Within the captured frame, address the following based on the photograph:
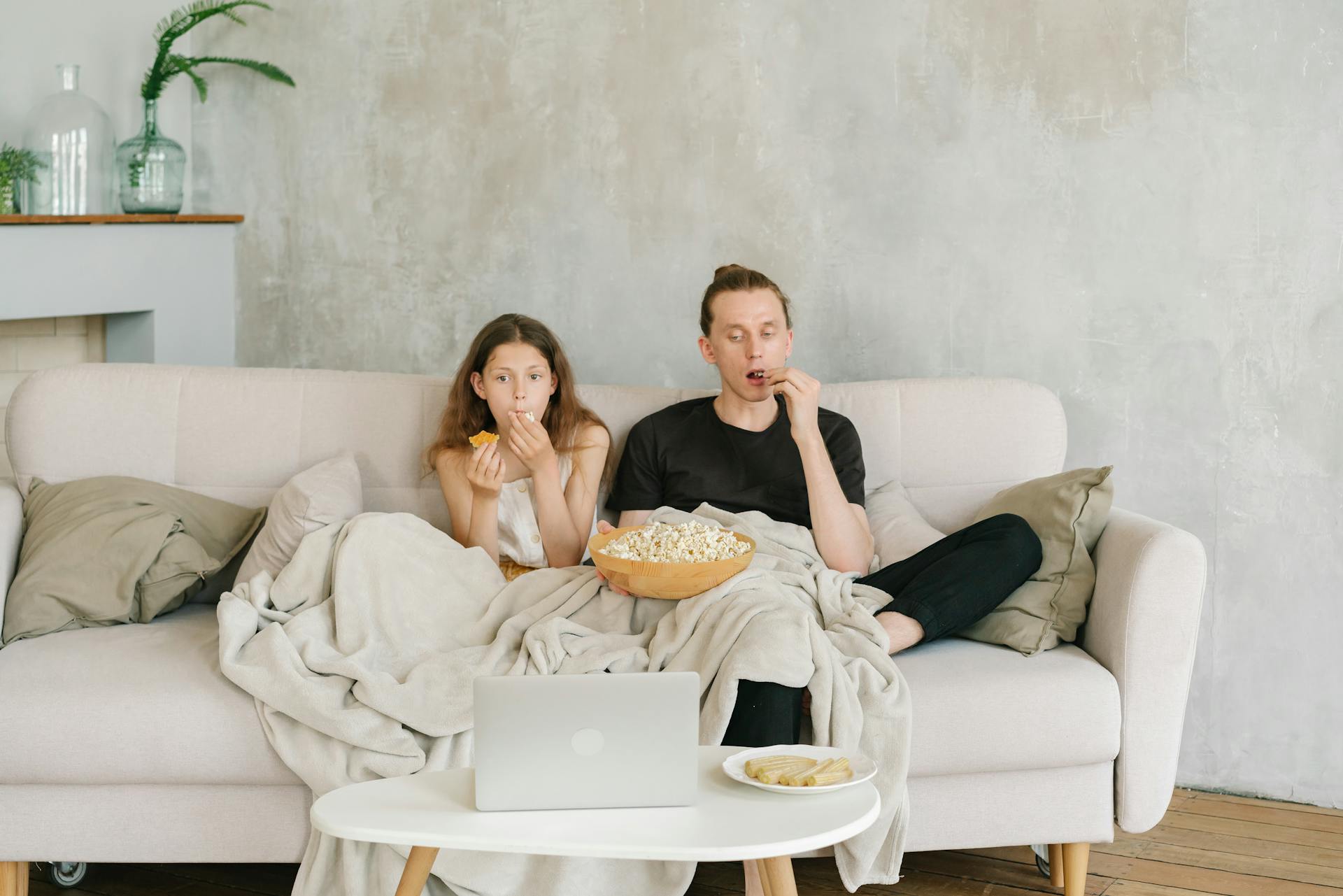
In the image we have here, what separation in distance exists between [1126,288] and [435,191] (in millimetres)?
1709

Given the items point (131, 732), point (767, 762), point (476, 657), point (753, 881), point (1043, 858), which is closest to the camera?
point (767, 762)

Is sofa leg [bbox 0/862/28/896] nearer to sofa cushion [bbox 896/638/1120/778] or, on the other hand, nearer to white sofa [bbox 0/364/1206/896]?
white sofa [bbox 0/364/1206/896]

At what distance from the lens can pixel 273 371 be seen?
2.59 m

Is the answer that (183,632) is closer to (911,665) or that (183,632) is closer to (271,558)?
(271,558)

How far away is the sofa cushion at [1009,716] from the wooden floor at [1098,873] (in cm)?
36

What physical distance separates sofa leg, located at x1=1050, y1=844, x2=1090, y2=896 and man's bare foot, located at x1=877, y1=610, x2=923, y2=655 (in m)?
0.43

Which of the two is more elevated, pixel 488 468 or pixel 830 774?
pixel 488 468

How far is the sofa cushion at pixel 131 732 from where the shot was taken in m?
1.88

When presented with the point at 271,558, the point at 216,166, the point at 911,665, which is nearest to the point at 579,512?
the point at 271,558

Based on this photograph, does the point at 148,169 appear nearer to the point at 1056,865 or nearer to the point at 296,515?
the point at 296,515

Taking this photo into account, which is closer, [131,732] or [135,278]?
[131,732]

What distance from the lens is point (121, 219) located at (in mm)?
2967

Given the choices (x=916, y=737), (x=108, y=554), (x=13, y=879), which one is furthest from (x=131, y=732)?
(x=916, y=737)

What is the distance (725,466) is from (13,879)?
1422mm
